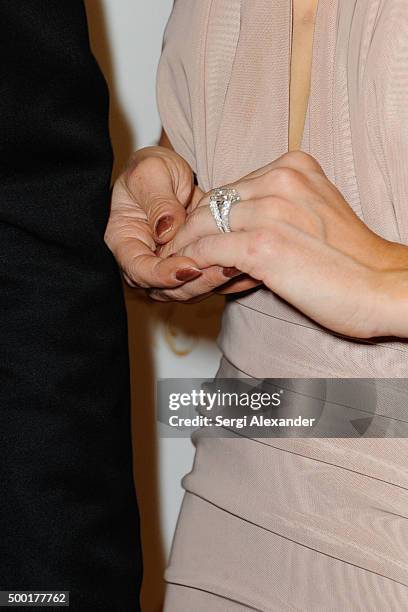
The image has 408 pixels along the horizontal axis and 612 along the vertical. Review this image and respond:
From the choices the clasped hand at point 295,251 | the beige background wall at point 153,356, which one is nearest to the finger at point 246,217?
the clasped hand at point 295,251

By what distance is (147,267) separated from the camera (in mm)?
691

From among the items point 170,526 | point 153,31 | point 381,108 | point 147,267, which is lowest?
point 170,526

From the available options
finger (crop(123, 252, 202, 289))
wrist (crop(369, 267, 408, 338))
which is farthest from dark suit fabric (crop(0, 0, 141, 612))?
wrist (crop(369, 267, 408, 338))

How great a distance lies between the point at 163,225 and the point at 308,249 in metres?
0.14

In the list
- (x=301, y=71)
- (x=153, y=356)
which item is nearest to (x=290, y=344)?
(x=301, y=71)

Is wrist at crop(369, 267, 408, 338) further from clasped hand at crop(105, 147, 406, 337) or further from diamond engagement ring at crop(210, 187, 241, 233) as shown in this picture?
diamond engagement ring at crop(210, 187, 241, 233)

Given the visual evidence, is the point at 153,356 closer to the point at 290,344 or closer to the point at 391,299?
the point at 290,344

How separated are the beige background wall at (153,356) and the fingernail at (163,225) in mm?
628

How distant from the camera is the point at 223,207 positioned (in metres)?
0.63

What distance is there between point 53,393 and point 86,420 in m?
0.03

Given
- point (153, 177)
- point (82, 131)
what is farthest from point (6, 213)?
point (153, 177)

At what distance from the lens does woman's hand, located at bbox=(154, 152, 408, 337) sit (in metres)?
0.60

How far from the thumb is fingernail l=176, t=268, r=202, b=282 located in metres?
0.06

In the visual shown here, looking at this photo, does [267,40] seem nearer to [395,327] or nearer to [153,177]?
[153,177]
